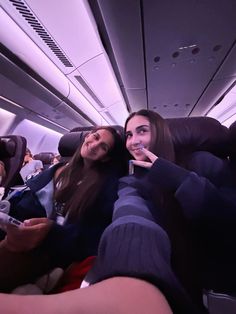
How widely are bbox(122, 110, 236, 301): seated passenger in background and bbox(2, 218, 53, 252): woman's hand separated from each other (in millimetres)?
488

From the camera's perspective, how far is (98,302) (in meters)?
0.32

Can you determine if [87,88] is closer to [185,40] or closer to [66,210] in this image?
[185,40]

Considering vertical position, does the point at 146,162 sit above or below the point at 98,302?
below

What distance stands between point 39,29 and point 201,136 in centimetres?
209

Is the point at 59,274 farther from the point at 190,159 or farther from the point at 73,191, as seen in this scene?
the point at 190,159

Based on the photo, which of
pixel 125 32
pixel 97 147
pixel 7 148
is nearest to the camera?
pixel 97 147

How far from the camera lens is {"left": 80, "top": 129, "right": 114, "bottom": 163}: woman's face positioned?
47.1 inches

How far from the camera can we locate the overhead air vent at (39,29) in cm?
164

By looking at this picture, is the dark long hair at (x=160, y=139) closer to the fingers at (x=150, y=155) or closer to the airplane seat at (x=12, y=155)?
the fingers at (x=150, y=155)

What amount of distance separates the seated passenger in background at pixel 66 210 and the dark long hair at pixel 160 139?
0.28 meters

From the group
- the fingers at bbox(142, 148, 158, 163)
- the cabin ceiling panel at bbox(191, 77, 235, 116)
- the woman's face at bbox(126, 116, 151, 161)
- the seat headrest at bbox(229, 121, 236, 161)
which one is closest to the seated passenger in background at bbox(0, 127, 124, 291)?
the woman's face at bbox(126, 116, 151, 161)

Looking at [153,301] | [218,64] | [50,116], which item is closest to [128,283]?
[153,301]

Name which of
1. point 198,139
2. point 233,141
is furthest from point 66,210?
point 233,141

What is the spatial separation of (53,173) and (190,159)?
0.93 metres
